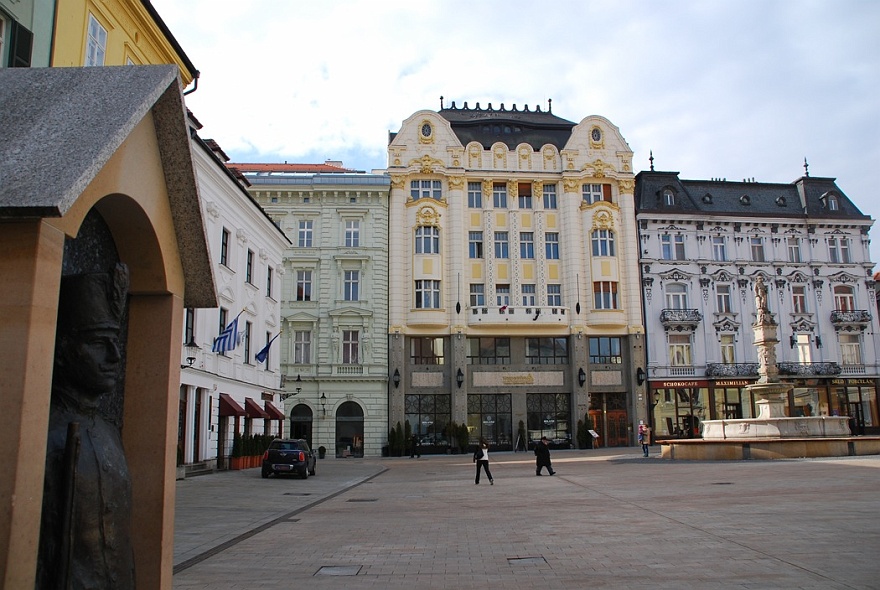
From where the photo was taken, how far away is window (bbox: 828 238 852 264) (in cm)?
5381

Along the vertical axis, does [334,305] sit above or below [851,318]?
above

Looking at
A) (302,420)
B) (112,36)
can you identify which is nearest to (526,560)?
(112,36)

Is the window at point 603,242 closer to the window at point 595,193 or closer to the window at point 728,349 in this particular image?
the window at point 595,193

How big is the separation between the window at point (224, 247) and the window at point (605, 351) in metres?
28.3

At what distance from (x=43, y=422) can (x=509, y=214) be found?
1931 inches

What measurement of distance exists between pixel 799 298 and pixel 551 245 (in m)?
19.0

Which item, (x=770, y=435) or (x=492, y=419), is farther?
(x=492, y=419)

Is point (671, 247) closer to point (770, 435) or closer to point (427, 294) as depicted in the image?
point (427, 294)

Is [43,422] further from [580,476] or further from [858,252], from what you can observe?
[858,252]

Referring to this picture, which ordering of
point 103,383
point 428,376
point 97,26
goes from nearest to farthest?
1. point 103,383
2. point 97,26
3. point 428,376

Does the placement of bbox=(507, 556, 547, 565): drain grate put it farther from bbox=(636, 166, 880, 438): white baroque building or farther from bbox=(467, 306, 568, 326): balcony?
bbox=(636, 166, 880, 438): white baroque building

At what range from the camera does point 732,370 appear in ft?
166

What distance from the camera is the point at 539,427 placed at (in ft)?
162

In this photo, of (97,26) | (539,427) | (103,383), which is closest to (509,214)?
(539,427)
